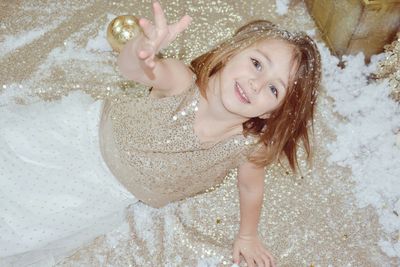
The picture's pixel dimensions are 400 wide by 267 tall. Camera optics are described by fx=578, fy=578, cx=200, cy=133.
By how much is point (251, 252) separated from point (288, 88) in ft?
1.27

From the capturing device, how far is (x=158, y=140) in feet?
3.48

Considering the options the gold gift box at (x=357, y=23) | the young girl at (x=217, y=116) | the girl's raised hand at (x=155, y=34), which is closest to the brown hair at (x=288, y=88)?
the young girl at (x=217, y=116)

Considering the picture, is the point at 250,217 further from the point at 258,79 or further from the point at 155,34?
the point at 155,34

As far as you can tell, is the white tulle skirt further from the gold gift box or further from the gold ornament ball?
the gold gift box

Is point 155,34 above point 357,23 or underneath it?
above

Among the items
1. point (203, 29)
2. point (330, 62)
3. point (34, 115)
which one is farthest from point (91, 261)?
point (330, 62)

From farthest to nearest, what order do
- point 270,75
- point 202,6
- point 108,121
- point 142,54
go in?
point 202,6
point 108,121
point 270,75
point 142,54

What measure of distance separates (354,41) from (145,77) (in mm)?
602

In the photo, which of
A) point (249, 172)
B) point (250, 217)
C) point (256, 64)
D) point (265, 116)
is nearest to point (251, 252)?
point (250, 217)

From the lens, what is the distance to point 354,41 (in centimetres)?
135

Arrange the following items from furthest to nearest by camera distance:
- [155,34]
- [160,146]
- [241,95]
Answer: [160,146]
[241,95]
[155,34]

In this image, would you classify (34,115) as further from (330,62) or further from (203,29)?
(330,62)

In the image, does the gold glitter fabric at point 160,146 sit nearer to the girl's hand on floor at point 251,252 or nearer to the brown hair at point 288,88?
the brown hair at point 288,88

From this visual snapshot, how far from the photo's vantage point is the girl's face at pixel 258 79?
3.15 ft
